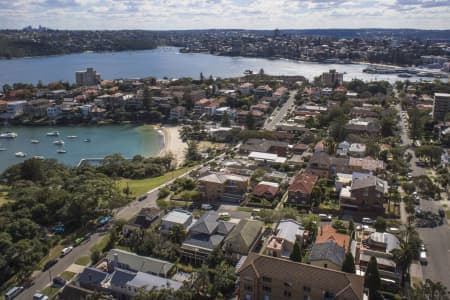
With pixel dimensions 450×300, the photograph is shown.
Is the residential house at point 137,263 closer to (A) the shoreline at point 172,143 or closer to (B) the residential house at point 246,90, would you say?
(A) the shoreline at point 172,143

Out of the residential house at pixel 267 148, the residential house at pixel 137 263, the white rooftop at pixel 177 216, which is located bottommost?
the residential house at pixel 137 263

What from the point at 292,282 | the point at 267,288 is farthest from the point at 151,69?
the point at 292,282

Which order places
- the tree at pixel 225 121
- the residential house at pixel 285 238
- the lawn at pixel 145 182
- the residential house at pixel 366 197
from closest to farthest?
the residential house at pixel 285 238, the residential house at pixel 366 197, the lawn at pixel 145 182, the tree at pixel 225 121

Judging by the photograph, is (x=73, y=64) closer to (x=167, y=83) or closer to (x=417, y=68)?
(x=167, y=83)

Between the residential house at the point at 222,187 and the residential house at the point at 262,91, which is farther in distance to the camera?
the residential house at the point at 262,91

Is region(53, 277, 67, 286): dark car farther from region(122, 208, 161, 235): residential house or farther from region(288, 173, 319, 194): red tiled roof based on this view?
region(288, 173, 319, 194): red tiled roof

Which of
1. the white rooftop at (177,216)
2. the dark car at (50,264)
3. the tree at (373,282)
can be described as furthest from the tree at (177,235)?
the tree at (373,282)
